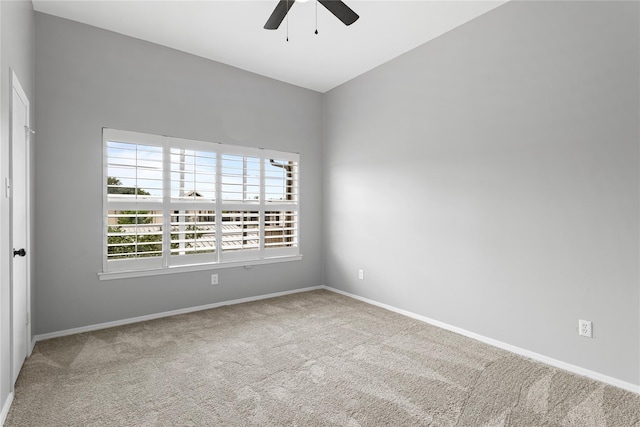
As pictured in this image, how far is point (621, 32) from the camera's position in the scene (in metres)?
2.20

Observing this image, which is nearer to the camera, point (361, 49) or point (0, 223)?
point (0, 223)

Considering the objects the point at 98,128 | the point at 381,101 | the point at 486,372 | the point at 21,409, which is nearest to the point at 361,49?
the point at 381,101

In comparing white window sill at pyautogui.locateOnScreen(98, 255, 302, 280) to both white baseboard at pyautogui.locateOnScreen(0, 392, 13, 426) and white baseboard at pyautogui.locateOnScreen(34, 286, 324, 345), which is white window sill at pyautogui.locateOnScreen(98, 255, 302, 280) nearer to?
white baseboard at pyautogui.locateOnScreen(34, 286, 324, 345)

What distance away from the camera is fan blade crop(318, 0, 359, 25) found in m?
2.26

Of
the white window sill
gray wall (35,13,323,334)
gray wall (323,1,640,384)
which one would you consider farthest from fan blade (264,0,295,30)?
the white window sill

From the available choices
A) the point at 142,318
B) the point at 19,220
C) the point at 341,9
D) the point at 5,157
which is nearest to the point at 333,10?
the point at 341,9

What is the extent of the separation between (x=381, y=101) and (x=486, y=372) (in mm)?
2995

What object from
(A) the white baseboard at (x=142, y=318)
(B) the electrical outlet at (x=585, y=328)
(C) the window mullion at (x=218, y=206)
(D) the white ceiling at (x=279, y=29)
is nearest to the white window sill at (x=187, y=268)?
(C) the window mullion at (x=218, y=206)

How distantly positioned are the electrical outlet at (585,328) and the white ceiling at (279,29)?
2.62m

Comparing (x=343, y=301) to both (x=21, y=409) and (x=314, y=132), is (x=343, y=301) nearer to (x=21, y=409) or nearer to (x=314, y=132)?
(x=314, y=132)

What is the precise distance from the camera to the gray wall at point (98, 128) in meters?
2.96

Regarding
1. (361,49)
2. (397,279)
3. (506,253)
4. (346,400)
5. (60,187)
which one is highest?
(361,49)

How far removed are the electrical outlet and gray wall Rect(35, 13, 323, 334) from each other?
328 cm

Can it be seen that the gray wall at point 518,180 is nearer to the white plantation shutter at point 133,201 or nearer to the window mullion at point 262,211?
the window mullion at point 262,211
